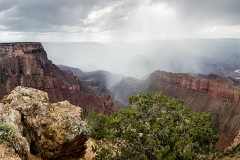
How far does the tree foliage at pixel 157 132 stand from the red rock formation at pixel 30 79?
96252 mm

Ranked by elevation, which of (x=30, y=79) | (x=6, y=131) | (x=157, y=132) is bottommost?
(x=30, y=79)

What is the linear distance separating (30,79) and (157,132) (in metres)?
126

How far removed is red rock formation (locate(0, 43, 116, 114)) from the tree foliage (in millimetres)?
96252

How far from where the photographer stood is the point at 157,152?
50.4 feet

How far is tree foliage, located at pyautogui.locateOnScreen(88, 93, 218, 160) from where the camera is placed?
15508mm

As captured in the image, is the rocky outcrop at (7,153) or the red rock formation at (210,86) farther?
the red rock formation at (210,86)

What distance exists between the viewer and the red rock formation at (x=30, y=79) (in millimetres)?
121188

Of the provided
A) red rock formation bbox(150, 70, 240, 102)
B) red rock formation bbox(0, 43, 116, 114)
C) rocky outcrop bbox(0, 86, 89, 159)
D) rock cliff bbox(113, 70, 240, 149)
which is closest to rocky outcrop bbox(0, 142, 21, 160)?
rocky outcrop bbox(0, 86, 89, 159)

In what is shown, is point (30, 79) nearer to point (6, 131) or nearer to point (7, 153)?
point (6, 131)

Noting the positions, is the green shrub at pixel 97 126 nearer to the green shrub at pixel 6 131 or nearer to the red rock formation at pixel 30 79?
the green shrub at pixel 6 131

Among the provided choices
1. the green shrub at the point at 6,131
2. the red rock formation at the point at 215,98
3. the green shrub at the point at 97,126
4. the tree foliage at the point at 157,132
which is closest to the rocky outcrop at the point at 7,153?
the green shrub at the point at 6,131

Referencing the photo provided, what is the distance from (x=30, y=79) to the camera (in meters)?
130

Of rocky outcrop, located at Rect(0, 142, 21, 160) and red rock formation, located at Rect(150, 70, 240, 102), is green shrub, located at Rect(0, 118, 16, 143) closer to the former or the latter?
rocky outcrop, located at Rect(0, 142, 21, 160)

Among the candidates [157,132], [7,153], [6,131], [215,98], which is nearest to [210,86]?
[215,98]
